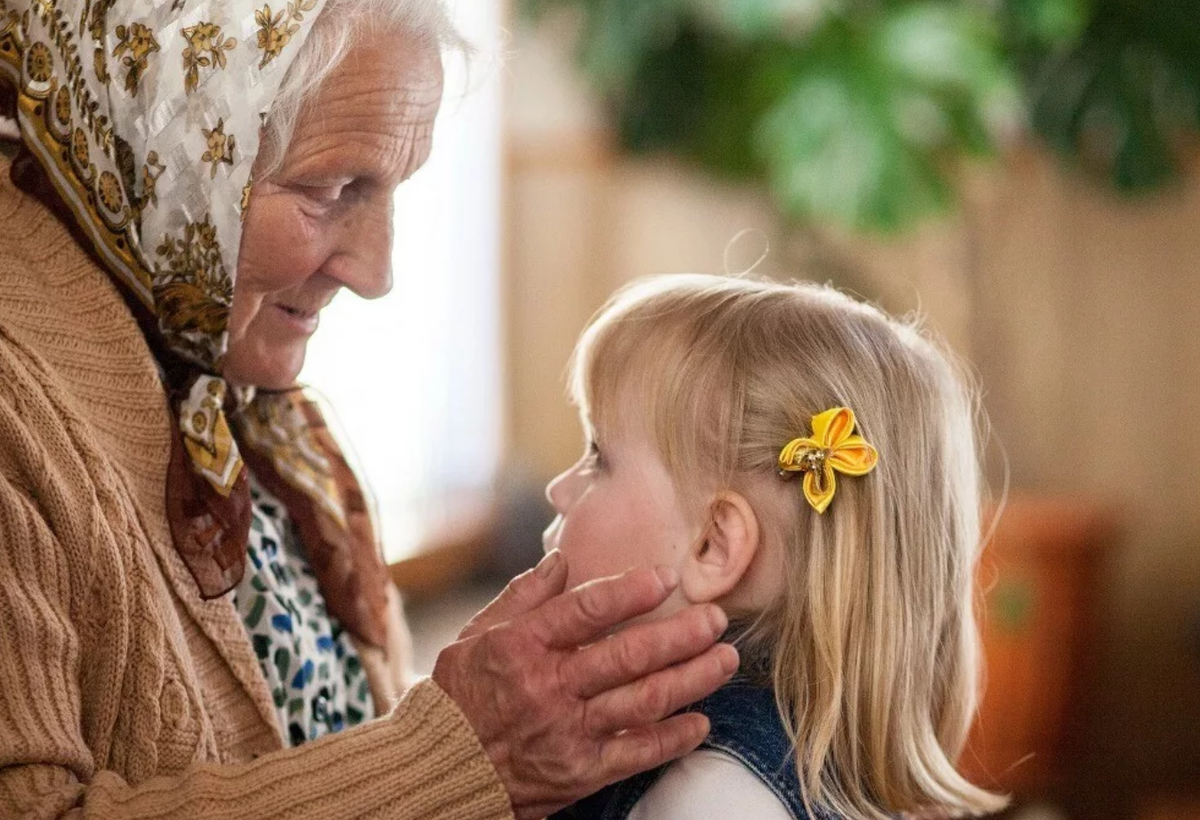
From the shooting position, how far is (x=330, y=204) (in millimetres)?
1368

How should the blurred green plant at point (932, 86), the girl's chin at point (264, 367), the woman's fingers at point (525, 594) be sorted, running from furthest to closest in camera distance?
the blurred green plant at point (932, 86) < the girl's chin at point (264, 367) < the woman's fingers at point (525, 594)

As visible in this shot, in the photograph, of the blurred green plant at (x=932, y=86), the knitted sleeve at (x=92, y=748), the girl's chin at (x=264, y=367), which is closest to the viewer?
the knitted sleeve at (x=92, y=748)

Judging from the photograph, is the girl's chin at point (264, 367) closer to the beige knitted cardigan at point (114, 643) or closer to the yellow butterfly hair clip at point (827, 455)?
the beige knitted cardigan at point (114, 643)

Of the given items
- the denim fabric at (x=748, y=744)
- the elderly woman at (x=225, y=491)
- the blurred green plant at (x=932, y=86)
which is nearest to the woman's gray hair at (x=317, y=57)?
the elderly woman at (x=225, y=491)

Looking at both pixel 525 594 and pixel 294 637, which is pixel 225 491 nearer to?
pixel 294 637

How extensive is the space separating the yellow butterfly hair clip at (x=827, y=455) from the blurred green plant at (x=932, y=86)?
243cm

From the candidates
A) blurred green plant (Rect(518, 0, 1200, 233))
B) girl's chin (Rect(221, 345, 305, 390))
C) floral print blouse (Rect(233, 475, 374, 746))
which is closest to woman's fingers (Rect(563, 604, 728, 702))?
floral print blouse (Rect(233, 475, 374, 746))

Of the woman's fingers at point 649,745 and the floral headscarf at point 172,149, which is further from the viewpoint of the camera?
the floral headscarf at point 172,149

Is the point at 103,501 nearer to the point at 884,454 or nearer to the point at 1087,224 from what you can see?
the point at 884,454

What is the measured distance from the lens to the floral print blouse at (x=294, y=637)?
4.45 feet

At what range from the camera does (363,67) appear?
1.32 m

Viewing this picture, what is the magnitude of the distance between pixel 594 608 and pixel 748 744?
265 mm

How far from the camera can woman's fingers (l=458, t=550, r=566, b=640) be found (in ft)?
3.85

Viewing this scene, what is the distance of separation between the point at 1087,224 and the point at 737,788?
3.23 metres
